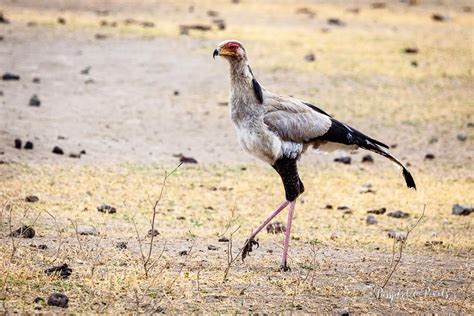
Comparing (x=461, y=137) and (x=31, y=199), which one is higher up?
(x=31, y=199)

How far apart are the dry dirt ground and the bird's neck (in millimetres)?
937

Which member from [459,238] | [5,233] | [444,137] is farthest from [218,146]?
[5,233]

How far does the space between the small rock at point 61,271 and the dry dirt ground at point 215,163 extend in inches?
1.8

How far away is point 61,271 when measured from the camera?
20.5 ft

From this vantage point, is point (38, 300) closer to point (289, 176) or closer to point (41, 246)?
point (41, 246)

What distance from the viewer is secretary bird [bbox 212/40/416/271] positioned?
7082mm

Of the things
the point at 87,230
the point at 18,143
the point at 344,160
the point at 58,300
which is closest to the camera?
the point at 58,300

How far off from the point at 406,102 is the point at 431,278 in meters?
7.51

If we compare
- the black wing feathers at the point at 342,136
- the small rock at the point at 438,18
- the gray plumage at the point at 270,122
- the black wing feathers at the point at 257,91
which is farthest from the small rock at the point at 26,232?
the small rock at the point at 438,18

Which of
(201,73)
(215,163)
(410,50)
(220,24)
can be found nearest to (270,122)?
(215,163)

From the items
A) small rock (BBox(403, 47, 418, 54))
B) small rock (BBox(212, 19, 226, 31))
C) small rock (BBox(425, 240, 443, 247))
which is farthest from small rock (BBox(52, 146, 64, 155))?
small rock (BBox(403, 47, 418, 54))

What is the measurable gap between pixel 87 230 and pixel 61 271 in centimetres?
145

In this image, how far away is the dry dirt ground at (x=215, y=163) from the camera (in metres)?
6.40

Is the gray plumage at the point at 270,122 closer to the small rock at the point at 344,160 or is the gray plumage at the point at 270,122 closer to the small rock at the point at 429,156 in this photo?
the small rock at the point at 344,160
